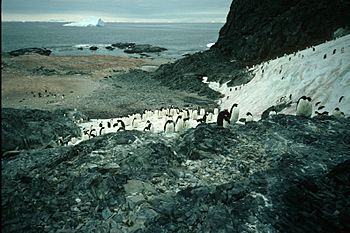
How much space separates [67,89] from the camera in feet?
116

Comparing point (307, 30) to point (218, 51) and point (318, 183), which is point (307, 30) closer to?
point (218, 51)

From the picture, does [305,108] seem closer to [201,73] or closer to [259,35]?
[201,73]

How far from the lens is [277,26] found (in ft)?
135

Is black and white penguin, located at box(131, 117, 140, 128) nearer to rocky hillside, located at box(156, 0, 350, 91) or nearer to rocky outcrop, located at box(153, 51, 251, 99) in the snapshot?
rocky outcrop, located at box(153, 51, 251, 99)

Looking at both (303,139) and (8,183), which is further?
(303,139)

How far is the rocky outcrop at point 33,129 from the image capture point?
52.4 ft

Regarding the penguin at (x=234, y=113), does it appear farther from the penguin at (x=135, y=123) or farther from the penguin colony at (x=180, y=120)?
A: the penguin at (x=135, y=123)

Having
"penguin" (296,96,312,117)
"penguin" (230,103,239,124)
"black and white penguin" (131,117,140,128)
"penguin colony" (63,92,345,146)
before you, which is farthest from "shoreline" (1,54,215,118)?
"penguin" (296,96,312,117)

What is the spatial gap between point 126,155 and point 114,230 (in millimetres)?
2896

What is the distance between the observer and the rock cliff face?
3681cm

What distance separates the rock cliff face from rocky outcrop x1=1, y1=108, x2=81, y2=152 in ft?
87.9

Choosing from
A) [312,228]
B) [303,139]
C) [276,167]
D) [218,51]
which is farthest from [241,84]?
[312,228]

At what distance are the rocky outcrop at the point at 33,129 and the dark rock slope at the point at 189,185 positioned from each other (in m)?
5.11

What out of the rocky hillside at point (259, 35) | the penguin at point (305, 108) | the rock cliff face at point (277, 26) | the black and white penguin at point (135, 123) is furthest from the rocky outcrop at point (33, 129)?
the rock cliff face at point (277, 26)
